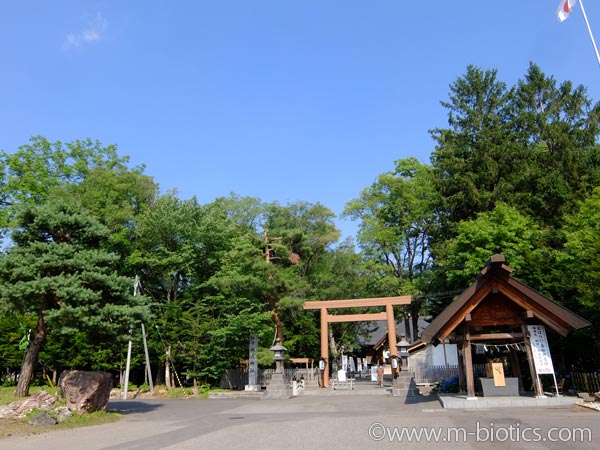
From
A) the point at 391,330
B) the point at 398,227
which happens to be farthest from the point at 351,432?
the point at 398,227

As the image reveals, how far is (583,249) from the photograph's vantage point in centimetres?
1523

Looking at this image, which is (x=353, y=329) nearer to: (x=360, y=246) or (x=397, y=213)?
(x=360, y=246)

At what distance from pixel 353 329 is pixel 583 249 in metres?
24.2

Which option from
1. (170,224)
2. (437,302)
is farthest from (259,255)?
(437,302)

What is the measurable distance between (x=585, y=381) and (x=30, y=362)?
59.7 feet

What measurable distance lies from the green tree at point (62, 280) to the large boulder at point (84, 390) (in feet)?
3.84

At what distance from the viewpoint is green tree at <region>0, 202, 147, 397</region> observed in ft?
40.8

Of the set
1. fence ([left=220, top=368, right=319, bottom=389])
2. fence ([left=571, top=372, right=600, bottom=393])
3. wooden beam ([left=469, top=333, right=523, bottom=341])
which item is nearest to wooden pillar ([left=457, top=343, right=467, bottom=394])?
wooden beam ([left=469, top=333, right=523, bottom=341])

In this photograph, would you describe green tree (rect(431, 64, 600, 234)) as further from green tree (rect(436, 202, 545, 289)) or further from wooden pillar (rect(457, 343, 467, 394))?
wooden pillar (rect(457, 343, 467, 394))

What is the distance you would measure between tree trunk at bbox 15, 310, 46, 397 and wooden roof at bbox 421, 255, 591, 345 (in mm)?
12480

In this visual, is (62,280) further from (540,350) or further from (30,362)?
(540,350)

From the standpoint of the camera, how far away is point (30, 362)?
13.1 m

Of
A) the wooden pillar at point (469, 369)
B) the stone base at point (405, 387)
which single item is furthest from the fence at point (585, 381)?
the stone base at point (405, 387)

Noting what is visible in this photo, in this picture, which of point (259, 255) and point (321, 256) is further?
point (321, 256)
